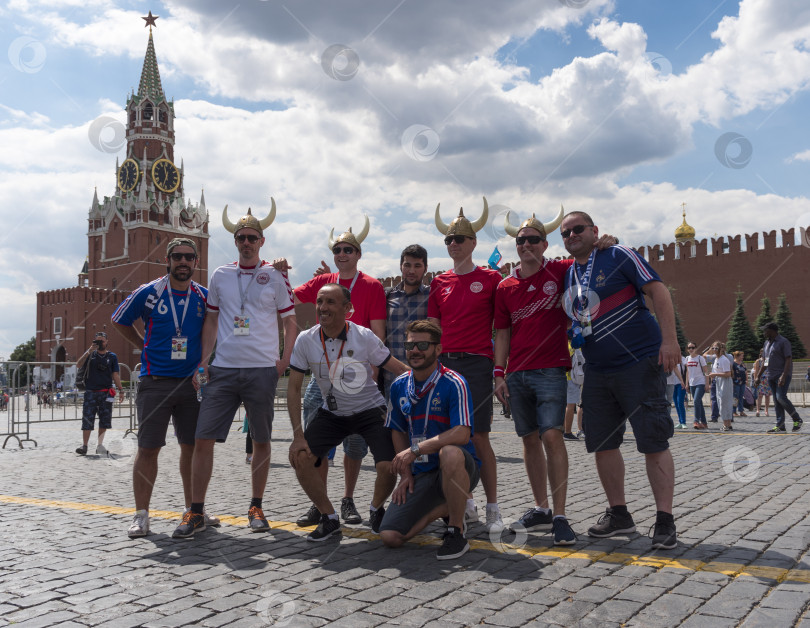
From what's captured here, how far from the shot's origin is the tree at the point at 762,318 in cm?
4588

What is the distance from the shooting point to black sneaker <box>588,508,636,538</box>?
4.32 m

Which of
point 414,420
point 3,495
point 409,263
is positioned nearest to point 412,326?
point 414,420

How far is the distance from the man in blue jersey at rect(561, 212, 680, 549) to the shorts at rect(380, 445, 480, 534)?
890 mm

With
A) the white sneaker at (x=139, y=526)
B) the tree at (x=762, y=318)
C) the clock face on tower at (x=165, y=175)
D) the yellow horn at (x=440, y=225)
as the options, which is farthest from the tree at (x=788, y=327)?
the clock face on tower at (x=165, y=175)

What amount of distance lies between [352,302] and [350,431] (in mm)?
1132

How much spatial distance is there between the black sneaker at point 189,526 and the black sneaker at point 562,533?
7.66 feet

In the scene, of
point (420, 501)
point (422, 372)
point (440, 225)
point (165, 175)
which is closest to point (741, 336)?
point (440, 225)

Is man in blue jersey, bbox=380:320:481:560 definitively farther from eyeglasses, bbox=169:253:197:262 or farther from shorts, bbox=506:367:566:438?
eyeglasses, bbox=169:253:197:262

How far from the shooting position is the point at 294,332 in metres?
5.16

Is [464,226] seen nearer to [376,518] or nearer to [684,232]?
[376,518]

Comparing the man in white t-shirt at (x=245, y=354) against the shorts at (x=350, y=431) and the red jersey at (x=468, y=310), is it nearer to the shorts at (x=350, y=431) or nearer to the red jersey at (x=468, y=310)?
the shorts at (x=350, y=431)

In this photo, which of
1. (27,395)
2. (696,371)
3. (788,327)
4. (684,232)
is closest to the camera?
(27,395)

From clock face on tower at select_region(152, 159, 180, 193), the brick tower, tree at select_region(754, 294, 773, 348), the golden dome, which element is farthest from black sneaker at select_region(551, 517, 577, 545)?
clock face on tower at select_region(152, 159, 180, 193)

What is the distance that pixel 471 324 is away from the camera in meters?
4.91
